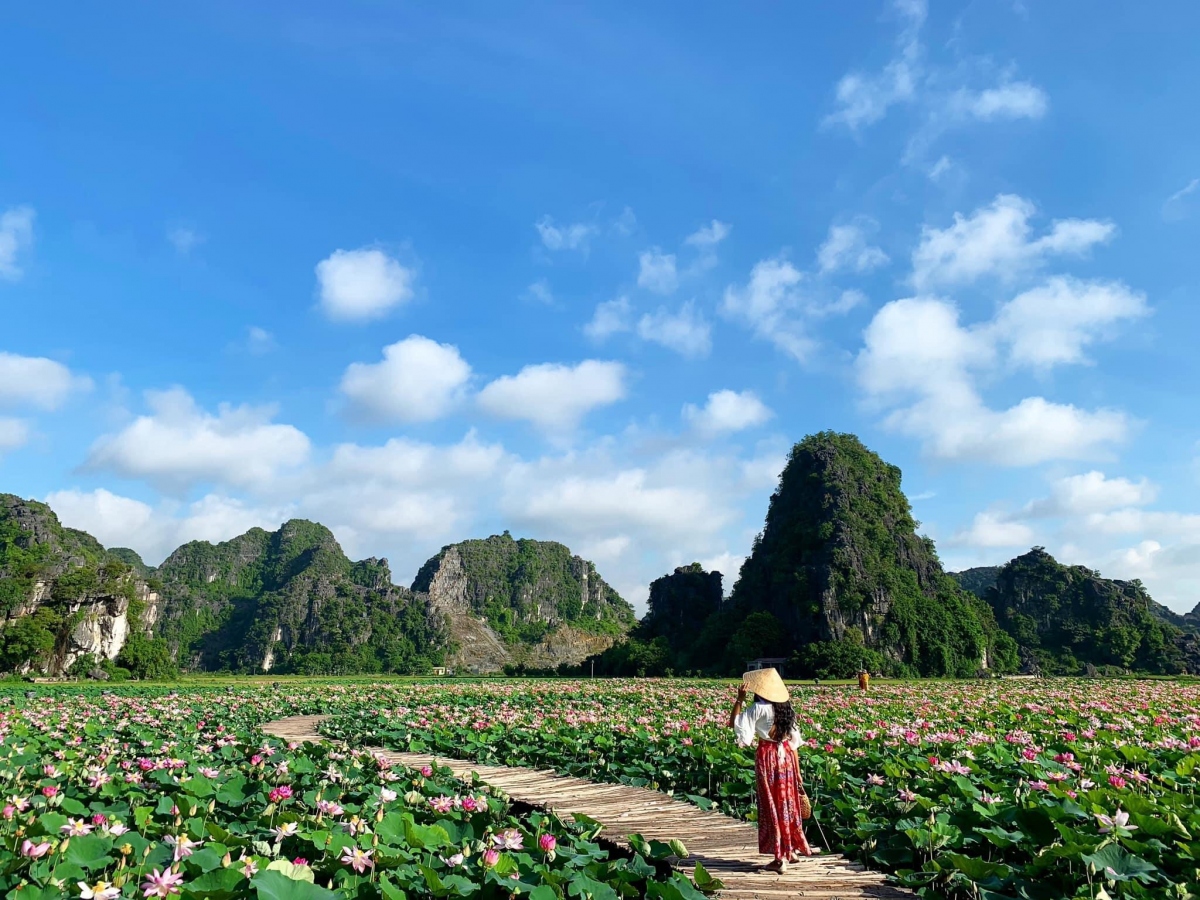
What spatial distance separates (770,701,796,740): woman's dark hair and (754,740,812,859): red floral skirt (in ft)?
0.27

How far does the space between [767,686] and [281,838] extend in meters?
2.89

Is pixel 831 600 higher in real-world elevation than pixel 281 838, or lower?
higher

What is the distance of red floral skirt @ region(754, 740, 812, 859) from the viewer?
4129 millimetres

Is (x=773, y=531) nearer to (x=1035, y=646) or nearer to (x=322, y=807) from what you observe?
(x=1035, y=646)

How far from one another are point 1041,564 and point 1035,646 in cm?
932

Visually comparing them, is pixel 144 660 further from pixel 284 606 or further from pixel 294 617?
pixel 284 606

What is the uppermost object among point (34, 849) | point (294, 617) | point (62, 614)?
point (62, 614)

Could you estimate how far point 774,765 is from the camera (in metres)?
4.38

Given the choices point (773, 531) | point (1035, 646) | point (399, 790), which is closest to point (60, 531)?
point (773, 531)

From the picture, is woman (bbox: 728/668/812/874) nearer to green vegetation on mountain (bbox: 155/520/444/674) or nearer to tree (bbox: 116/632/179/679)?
tree (bbox: 116/632/179/679)

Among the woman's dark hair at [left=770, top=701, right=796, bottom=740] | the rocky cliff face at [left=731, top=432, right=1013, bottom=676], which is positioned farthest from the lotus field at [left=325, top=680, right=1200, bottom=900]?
the rocky cliff face at [left=731, top=432, right=1013, bottom=676]

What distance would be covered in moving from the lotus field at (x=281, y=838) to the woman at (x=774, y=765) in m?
0.65

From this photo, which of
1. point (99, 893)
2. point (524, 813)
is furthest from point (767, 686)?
point (99, 893)

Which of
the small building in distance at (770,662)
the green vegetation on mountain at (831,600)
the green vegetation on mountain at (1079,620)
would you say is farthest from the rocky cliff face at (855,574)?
the green vegetation on mountain at (1079,620)
